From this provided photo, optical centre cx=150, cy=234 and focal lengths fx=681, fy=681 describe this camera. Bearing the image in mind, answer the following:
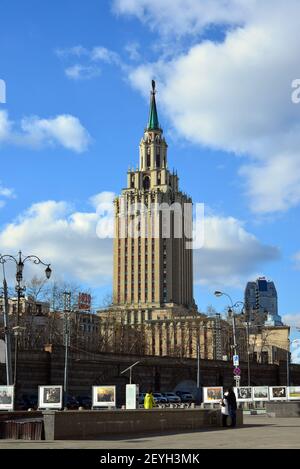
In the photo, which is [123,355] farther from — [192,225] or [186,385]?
[192,225]

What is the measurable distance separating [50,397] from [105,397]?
159 inches

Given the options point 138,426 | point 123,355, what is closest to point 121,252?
point 123,355

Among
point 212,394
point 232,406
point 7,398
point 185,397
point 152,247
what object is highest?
point 152,247

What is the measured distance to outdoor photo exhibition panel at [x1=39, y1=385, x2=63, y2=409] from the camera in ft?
120

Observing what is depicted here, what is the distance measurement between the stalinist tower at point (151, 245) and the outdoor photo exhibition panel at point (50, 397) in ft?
467

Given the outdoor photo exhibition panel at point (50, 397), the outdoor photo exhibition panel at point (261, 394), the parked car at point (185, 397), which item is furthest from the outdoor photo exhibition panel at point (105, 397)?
the parked car at point (185, 397)

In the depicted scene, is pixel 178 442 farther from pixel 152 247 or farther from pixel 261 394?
pixel 152 247

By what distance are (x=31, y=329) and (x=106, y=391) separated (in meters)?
45.3

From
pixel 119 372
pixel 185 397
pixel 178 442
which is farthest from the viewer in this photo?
pixel 185 397

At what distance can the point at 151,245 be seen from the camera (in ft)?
609

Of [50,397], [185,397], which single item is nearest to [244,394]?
[50,397]

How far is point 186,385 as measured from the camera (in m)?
91.3

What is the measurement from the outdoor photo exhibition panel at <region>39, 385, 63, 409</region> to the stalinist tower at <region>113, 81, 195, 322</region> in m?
142

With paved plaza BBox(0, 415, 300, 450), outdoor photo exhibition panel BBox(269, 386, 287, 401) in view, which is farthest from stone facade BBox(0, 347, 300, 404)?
paved plaza BBox(0, 415, 300, 450)
